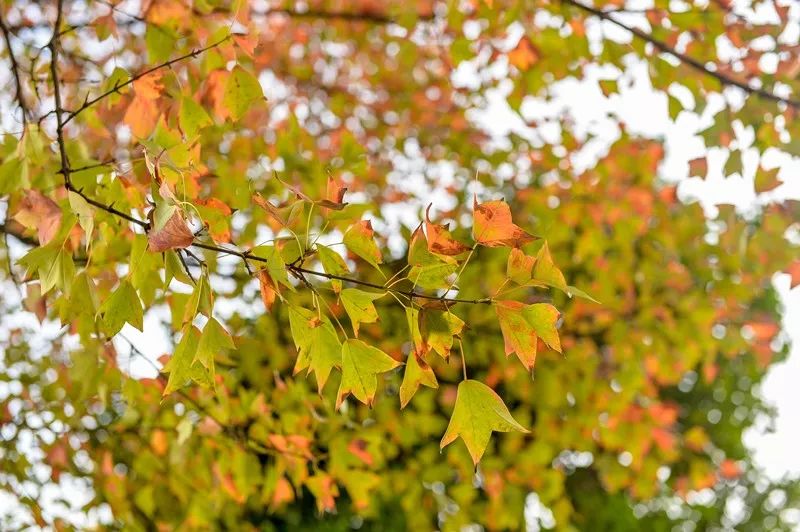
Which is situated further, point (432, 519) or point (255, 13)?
point (255, 13)

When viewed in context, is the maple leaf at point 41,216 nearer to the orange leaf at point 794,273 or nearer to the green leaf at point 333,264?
the green leaf at point 333,264

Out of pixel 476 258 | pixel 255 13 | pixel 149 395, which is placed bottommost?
pixel 476 258

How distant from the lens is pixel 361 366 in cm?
100

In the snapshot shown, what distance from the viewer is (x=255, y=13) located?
12.3ft

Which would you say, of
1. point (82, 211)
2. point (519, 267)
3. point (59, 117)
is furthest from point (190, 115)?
point (519, 267)

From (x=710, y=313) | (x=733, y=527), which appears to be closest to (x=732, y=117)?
(x=710, y=313)

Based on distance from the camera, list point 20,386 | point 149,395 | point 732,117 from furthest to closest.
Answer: point 20,386
point 732,117
point 149,395

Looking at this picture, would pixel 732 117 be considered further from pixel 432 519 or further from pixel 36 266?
pixel 432 519

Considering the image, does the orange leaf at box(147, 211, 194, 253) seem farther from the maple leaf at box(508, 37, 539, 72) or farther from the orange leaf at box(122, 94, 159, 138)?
the maple leaf at box(508, 37, 539, 72)

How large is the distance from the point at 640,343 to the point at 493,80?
124 cm

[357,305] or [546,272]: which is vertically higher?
[357,305]

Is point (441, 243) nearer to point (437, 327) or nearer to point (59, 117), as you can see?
point (437, 327)

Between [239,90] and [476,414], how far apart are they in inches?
29.7

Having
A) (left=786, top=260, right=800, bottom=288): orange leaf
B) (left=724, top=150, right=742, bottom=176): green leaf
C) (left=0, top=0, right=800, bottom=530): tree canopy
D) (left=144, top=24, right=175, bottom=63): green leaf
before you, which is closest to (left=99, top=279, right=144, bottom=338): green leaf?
(left=0, top=0, right=800, bottom=530): tree canopy
